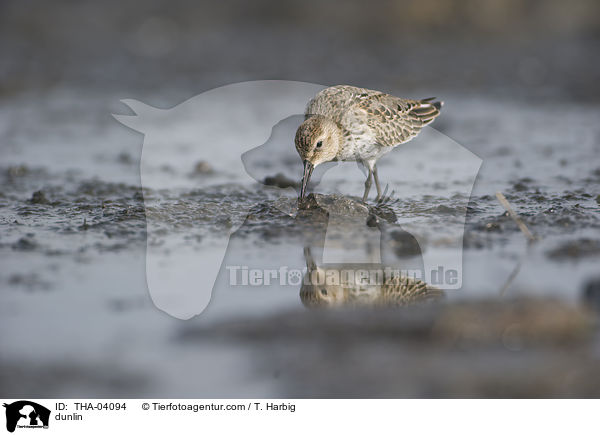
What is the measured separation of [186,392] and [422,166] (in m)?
5.90

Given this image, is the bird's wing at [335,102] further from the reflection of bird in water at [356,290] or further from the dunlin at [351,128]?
the reflection of bird in water at [356,290]

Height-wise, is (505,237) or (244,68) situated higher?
(244,68)

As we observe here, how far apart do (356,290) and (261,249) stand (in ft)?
4.19

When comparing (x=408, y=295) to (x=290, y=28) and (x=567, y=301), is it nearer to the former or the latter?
(x=567, y=301)

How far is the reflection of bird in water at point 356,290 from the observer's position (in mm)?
5641

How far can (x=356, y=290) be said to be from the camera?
596cm

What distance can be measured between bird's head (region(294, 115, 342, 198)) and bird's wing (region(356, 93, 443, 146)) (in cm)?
45

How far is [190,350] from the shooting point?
495 centimetres

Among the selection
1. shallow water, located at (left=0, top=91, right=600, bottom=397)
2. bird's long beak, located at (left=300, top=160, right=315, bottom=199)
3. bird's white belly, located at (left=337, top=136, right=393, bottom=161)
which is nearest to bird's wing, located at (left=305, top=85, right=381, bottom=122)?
bird's white belly, located at (left=337, top=136, right=393, bottom=161)

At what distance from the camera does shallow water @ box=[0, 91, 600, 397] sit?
15.2ft

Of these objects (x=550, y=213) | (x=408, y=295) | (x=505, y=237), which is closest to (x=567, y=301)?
(x=408, y=295)
